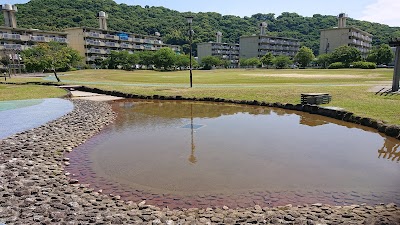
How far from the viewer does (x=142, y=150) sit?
396 inches

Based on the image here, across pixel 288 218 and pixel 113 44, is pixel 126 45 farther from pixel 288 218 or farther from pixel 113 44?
pixel 288 218

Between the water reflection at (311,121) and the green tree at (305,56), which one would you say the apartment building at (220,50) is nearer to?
the green tree at (305,56)

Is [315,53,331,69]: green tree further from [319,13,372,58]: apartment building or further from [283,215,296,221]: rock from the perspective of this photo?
[283,215,296,221]: rock

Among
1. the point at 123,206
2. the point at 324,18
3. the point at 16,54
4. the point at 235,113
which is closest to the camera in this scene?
the point at 123,206

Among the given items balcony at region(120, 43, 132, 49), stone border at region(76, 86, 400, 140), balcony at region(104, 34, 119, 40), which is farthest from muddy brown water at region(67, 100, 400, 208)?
balcony at region(120, 43, 132, 49)

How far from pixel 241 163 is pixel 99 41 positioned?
261 ft

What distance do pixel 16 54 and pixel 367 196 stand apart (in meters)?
70.0

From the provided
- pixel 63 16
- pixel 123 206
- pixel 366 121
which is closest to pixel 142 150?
pixel 123 206

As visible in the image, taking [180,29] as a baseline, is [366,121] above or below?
below

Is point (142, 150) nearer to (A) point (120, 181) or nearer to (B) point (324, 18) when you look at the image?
(A) point (120, 181)

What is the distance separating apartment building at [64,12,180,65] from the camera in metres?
76.4

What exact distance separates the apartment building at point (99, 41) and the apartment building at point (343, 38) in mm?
61843

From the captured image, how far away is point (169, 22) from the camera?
138m

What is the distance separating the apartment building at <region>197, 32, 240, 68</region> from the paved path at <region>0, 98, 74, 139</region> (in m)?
99.7
